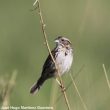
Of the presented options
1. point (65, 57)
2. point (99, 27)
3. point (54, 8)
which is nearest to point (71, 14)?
point (54, 8)

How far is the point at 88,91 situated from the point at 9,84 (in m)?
1.20

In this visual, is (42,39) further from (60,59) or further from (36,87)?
(36,87)

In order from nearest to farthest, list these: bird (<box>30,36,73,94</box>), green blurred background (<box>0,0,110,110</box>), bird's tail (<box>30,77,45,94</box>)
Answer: bird's tail (<box>30,77,45,94</box>)
bird (<box>30,36,73,94</box>)
green blurred background (<box>0,0,110,110</box>)

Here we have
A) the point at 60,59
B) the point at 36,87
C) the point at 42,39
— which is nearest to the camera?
the point at 36,87

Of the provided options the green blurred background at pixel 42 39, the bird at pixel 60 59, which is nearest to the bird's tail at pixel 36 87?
the bird at pixel 60 59

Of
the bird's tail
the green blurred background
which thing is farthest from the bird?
the green blurred background

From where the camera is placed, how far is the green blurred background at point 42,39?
1180 centimetres

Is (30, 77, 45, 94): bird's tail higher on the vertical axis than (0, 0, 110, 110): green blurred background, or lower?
higher

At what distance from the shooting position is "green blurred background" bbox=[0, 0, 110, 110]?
38.7 ft

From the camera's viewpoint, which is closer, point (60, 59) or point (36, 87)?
point (36, 87)

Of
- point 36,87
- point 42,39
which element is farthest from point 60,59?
point 42,39

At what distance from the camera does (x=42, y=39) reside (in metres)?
13.8

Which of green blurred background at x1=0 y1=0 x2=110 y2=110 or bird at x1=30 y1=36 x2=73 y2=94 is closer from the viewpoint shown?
bird at x1=30 y1=36 x2=73 y2=94

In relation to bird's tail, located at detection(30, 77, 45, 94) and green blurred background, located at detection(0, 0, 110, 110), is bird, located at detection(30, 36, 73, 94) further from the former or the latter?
green blurred background, located at detection(0, 0, 110, 110)
